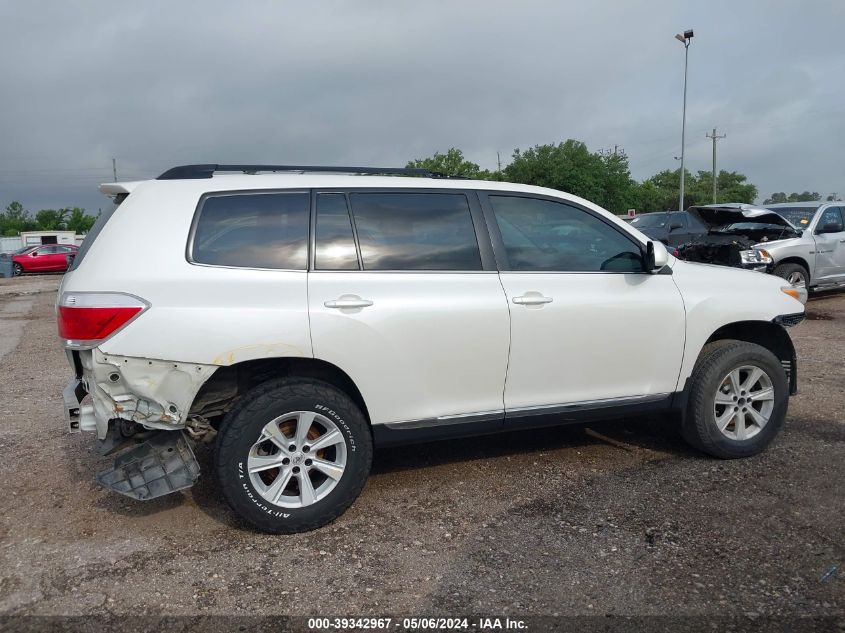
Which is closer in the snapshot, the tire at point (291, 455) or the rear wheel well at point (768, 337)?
the tire at point (291, 455)

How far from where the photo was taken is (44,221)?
99812mm

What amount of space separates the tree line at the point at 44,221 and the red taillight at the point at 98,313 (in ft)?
336

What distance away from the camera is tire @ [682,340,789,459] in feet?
14.0

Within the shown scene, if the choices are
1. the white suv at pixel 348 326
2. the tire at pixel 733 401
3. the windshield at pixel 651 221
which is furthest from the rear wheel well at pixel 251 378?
the windshield at pixel 651 221

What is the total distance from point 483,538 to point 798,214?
1108 centimetres

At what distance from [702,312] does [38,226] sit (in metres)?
113

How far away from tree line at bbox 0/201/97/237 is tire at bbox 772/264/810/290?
99.0m

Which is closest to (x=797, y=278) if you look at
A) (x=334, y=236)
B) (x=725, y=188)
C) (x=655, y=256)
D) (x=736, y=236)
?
(x=736, y=236)

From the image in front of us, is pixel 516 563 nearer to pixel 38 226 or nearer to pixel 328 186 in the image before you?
pixel 328 186

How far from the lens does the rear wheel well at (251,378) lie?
137 inches

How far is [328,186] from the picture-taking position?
3.72 m

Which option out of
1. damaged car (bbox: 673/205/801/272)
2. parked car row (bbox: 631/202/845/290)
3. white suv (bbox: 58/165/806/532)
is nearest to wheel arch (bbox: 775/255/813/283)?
parked car row (bbox: 631/202/845/290)

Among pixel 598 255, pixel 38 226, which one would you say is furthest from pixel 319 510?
pixel 38 226

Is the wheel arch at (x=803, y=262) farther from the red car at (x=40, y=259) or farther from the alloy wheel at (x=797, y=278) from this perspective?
the red car at (x=40, y=259)
